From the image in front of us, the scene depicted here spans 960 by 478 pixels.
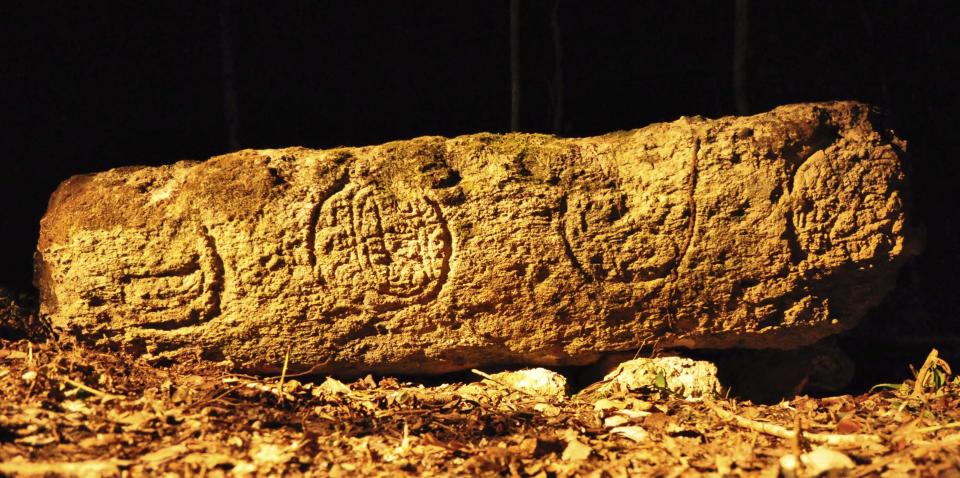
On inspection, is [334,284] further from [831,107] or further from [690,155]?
[831,107]

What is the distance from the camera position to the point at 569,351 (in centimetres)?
254

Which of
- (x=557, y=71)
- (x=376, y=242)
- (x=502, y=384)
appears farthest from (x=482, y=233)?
(x=557, y=71)

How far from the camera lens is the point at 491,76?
351 centimetres

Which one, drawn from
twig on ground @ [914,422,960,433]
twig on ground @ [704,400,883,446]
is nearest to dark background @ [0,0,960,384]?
twig on ground @ [914,422,960,433]

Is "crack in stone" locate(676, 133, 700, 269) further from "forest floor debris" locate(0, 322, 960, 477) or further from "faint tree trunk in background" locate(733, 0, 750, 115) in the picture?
"faint tree trunk in background" locate(733, 0, 750, 115)

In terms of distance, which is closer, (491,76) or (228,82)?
(228,82)

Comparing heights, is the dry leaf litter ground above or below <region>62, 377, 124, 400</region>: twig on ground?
below

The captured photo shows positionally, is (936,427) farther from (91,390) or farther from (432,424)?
(91,390)

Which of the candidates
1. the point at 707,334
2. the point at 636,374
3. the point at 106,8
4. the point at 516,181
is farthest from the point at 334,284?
the point at 106,8

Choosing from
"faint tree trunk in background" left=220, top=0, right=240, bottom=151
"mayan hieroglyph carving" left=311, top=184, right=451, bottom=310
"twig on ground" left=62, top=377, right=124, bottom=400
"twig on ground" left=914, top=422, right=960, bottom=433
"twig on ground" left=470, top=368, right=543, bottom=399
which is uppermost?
"faint tree trunk in background" left=220, top=0, right=240, bottom=151

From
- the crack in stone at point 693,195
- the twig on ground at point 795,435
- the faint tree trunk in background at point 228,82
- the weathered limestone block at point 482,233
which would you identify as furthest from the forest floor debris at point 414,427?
the faint tree trunk in background at point 228,82

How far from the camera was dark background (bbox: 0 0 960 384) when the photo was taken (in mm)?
3295

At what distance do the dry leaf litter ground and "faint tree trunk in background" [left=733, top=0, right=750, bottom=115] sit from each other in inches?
51.3

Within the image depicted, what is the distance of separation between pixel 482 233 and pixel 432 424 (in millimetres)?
582
